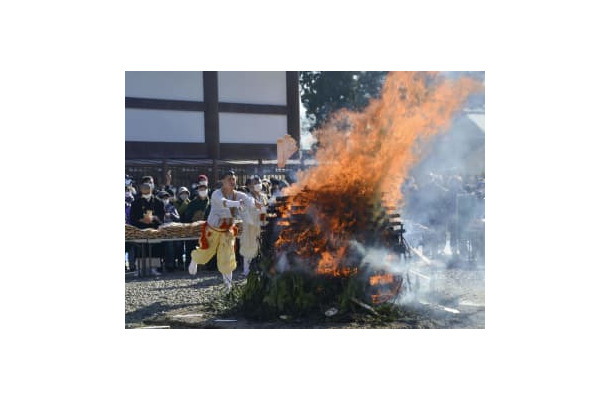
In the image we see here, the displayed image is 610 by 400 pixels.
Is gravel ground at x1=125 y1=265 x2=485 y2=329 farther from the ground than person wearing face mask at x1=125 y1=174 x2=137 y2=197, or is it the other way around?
person wearing face mask at x1=125 y1=174 x2=137 y2=197

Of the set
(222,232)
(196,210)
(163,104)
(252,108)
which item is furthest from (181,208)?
(222,232)

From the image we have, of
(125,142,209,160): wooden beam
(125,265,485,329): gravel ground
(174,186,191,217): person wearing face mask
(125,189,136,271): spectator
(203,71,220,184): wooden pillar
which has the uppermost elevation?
(203,71,220,184): wooden pillar

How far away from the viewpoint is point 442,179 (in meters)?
11.6

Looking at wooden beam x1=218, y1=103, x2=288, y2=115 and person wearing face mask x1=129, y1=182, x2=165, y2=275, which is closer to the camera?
person wearing face mask x1=129, y1=182, x2=165, y2=275

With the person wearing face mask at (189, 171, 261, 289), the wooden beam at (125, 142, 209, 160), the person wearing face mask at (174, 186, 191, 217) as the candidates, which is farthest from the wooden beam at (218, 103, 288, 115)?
the person wearing face mask at (189, 171, 261, 289)

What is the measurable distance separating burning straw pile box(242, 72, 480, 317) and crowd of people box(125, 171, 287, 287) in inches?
48.1

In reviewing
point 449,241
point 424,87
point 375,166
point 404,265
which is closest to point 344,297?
point 404,265

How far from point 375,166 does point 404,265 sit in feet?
4.13

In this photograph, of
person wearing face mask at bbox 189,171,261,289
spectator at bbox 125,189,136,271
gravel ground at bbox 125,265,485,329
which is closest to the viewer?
gravel ground at bbox 125,265,485,329

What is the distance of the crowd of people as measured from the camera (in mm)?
8594

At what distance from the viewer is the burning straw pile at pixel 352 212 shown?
23.6ft

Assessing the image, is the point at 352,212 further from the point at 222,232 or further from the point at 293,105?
the point at 293,105

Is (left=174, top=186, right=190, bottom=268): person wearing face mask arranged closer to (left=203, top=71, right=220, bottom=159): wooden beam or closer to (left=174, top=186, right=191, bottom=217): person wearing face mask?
(left=174, top=186, right=191, bottom=217): person wearing face mask

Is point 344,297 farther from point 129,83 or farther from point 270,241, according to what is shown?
point 129,83
